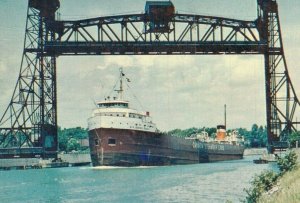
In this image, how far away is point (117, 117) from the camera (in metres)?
46.5

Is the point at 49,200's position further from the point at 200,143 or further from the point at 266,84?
the point at 200,143

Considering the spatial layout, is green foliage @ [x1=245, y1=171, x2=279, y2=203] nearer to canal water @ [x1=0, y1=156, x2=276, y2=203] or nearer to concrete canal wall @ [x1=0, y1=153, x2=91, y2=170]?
canal water @ [x1=0, y1=156, x2=276, y2=203]

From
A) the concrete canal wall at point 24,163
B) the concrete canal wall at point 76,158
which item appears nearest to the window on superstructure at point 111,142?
the concrete canal wall at point 24,163

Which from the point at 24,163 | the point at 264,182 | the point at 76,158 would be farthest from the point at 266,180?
the point at 76,158

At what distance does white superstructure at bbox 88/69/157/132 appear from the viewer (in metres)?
46.3

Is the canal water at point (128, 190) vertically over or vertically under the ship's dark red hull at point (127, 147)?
under

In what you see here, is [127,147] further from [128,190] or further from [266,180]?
[266,180]

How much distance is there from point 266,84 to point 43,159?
2221 cm

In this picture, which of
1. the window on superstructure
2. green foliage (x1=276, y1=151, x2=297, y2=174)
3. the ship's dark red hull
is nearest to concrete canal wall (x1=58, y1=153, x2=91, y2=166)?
the ship's dark red hull

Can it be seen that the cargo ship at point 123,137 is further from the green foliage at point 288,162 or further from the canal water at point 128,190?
the green foliage at point 288,162

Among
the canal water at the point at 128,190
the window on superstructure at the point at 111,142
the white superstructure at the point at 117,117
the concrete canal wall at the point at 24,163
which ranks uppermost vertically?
the white superstructure at the point at 117,117

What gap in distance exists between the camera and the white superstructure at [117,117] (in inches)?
1825

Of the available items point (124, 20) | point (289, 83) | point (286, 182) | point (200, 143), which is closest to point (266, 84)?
point (289, 83)

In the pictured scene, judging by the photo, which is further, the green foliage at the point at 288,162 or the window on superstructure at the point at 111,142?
the window on superstructure at the point at 111,142
